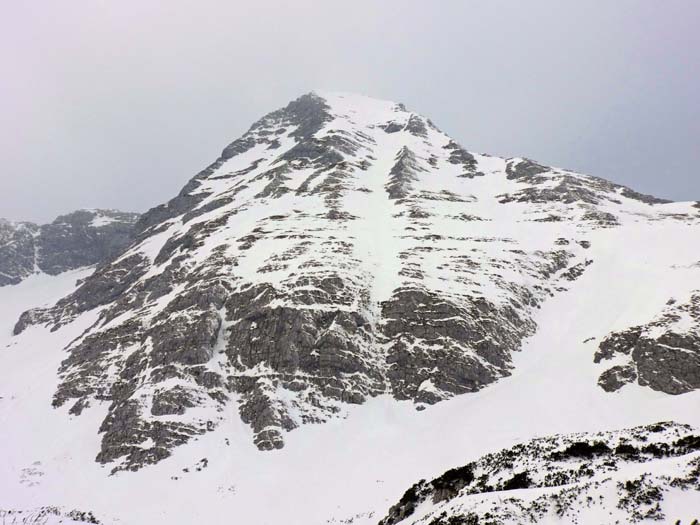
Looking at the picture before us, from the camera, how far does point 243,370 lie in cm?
5494

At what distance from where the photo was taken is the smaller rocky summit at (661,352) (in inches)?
1769

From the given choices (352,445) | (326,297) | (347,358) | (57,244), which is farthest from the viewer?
(57,244)

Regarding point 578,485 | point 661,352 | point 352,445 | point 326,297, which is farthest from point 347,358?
point 578,485

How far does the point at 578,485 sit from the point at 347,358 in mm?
37783

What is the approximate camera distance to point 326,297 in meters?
61.3

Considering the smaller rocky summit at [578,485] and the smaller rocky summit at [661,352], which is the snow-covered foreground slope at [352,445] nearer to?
the smaller rocky summit at [661,352]

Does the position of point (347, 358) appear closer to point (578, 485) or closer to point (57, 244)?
point (578, 485)

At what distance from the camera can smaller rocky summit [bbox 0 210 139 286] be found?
164500 millimetres

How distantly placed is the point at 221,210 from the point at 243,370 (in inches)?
2310

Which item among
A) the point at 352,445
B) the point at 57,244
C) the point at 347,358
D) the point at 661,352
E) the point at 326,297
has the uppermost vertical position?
the point at 57,244

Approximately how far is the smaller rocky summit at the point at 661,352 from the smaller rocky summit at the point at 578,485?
2003 cm

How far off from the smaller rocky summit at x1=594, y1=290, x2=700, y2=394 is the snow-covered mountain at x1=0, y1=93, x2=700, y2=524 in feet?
0.57

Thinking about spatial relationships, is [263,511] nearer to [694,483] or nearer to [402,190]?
[694,483]

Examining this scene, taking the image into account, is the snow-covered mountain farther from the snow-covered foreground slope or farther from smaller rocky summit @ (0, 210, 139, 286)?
smaller rocky summit @ (0, 210, 139, 286)
